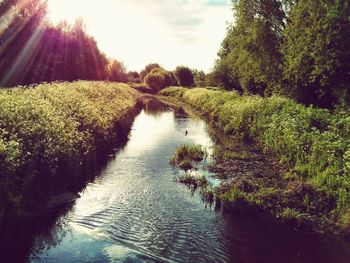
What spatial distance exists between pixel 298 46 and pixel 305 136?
11.6 m

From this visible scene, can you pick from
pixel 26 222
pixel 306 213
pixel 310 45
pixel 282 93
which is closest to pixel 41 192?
pixel 26 222

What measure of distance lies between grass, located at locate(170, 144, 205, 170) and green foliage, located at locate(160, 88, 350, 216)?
4.71 metres

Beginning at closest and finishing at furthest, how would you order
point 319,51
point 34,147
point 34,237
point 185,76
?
point 34,237 < point 34,147 < point 319,51 < point 185,76

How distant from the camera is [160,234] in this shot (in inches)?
502

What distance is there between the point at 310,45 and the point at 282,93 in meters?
7.81

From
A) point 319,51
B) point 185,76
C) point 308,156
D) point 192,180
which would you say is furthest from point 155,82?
point 308,156

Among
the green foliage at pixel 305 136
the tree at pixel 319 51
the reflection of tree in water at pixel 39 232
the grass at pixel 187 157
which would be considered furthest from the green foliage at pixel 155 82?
the reflection of tree in water at pixel 39 232

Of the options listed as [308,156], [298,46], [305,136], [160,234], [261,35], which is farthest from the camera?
[261,35]

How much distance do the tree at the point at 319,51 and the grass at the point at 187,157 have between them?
406 inches

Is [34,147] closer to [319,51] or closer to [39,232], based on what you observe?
[39,232]

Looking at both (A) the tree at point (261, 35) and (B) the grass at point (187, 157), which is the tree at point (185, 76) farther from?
(B) the grass at point (187, 157)

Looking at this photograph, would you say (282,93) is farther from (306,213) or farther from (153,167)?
(306,213)

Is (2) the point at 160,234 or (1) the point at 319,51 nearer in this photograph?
(2) the point at 160,234

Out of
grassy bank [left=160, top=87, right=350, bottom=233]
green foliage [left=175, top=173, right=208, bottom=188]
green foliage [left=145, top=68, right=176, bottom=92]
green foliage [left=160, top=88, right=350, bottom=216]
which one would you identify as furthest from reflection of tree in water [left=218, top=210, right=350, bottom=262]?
green foliage [left=145, top=68, right=176, bottom=92]
